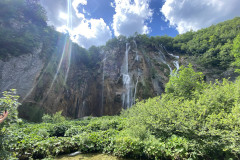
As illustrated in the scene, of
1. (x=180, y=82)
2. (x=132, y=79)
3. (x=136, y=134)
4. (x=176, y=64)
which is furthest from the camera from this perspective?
(x=176, y=64)

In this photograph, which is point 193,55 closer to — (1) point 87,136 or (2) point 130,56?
(2) point 130,56

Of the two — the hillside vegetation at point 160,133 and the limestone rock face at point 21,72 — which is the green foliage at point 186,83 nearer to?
the hillside vegetation at point 160,133

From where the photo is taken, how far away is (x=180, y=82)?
47.9ft

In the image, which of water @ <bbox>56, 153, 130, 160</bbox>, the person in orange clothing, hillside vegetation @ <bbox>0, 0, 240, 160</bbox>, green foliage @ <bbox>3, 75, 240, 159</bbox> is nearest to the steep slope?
hillside vegetation @ <bbox>0, 0, 240, 160</bbox>

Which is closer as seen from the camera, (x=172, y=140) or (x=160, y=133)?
(x=172, y=140)

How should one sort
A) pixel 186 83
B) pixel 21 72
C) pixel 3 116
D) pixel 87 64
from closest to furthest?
pixel 3 116 < pixel 186 83 < pixel 21 72 < pixel 87 64

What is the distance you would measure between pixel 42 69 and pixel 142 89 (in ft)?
66.5

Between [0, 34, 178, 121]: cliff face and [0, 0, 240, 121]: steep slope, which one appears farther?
[0, 0, 240, 121]: steep slope

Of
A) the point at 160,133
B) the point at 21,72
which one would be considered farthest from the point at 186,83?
the point at 21,72

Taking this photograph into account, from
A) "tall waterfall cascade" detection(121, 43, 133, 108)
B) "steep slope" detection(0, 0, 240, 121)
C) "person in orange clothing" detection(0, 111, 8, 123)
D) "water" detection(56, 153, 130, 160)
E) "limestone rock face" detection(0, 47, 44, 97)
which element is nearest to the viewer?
"person in orange clothing" detection(0, 111, 8, 123)

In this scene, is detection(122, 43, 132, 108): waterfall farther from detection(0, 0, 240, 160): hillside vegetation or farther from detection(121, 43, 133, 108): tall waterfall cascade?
detection(0, 0, 240, 160): hillside vegetation

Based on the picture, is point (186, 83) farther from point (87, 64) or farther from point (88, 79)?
point (87, 64)

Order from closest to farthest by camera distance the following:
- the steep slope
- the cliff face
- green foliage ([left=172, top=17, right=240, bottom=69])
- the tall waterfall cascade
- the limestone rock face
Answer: the limestone rock face
the cliff face
the steep slope
the tall waterfall cascade
green foliage ([left=172, top=17, right=240, bottom=69])

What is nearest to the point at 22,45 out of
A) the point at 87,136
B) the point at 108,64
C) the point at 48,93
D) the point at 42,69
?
the point at 42,69
